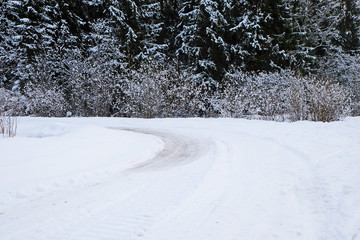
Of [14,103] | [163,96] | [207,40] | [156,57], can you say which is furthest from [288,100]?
[14,103]

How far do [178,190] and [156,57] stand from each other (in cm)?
1914

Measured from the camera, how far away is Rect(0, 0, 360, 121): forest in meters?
17.1

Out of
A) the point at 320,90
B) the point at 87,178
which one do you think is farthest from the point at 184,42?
the point at 87,178

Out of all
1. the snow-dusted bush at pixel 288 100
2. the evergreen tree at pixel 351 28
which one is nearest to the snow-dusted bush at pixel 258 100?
the snow-dusted bush at pixel 288 100

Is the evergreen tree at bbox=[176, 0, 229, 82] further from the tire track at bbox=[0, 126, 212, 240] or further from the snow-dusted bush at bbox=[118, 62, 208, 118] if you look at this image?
the tire track at bbox=[0, 126, 212, 240]

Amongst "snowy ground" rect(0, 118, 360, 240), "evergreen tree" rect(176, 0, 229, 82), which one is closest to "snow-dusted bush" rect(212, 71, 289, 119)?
"evergreen tree" rect(176, 0, 229, 82)

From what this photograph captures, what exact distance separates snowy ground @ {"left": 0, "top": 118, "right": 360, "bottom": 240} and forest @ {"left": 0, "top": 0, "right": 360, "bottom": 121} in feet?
31.4

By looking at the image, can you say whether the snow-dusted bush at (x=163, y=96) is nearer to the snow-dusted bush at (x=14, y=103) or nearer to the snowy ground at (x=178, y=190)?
the snow-dusted bush at (x=14, y=103)

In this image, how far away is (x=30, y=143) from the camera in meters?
5.55

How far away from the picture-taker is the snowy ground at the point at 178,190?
2.52 meters

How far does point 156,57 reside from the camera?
70.2 feet

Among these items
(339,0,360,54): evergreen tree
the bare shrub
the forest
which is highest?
(339,0,360,54): evergreen tree

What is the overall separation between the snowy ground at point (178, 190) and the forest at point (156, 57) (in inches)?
376

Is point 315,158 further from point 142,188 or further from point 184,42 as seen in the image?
point 184,42
